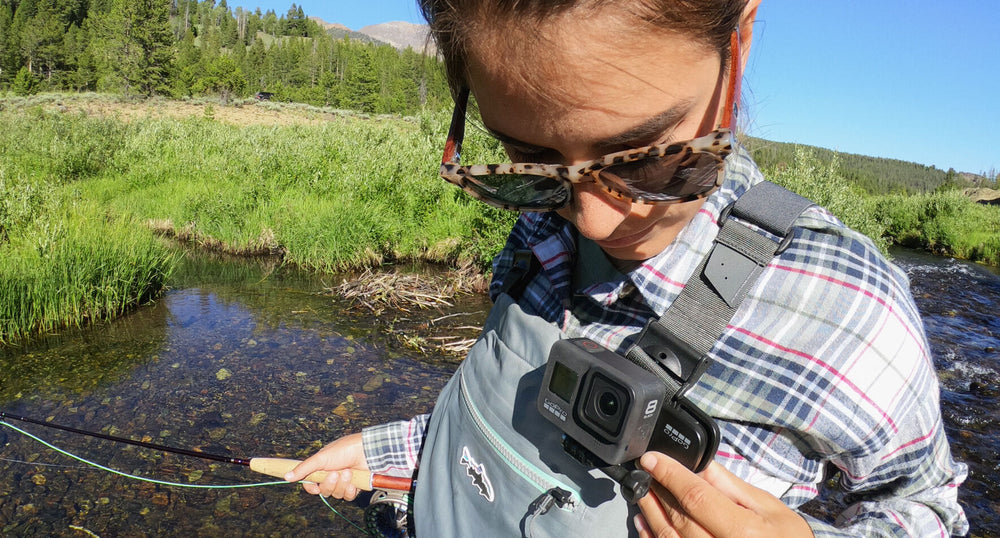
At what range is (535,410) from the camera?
1.19 m

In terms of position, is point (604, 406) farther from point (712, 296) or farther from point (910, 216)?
point (910, 216)

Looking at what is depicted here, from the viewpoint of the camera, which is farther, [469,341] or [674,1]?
[469,341]

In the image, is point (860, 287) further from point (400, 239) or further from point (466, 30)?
point (400, 239)

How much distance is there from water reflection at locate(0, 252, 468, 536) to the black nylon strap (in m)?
3.54

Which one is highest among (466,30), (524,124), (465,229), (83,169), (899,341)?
(466,30)

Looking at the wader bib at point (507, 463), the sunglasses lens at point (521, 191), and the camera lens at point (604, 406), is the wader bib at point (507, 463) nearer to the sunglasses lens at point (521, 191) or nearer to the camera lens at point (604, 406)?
the camera lens at point (604, 406)

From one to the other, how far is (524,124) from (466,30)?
0.17m

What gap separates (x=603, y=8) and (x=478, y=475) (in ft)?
2.99

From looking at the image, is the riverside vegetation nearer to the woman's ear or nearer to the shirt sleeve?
the woman's ear

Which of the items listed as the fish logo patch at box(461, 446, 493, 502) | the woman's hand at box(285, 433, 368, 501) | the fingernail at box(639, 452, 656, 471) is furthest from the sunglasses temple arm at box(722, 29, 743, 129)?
the woman's hand at box(285, 433, 368, 501)

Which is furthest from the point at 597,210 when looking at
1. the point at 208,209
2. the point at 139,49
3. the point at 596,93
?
the point at 139,49

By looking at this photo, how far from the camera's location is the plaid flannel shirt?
961 millimetres

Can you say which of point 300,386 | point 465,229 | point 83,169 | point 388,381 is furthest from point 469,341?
point 83,169

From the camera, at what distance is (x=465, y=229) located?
10.2 metres
